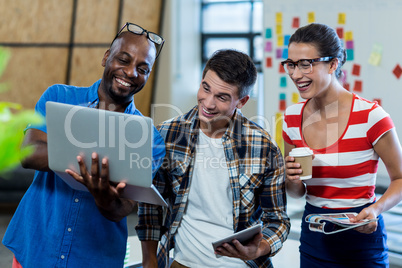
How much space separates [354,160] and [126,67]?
0.85 meters

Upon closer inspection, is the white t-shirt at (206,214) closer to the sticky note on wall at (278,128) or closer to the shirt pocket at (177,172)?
the shirt pocket at (177,172)

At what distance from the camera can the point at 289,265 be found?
2.20 meters

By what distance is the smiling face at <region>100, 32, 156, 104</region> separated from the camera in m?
1.54

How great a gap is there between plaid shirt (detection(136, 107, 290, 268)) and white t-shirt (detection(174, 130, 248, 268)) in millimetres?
24

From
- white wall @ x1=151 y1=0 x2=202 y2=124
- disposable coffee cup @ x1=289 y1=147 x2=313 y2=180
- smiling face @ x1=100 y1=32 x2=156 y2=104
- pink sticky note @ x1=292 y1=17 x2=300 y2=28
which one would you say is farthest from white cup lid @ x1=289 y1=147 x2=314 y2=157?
white wall @ x1=151 y1=0 x2=202 y2=124

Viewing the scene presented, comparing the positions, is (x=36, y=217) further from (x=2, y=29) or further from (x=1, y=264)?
(x=2, y=29)

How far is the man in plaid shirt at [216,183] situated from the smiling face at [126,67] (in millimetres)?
195

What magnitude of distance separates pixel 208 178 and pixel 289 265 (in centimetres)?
89

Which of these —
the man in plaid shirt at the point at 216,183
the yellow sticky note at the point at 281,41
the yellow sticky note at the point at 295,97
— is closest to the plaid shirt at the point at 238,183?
the man in plaid shirt at the point at 216,183

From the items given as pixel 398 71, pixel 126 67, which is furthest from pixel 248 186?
pixel 398 71

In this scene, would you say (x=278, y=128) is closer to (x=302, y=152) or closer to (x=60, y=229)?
(x=302, y=152)

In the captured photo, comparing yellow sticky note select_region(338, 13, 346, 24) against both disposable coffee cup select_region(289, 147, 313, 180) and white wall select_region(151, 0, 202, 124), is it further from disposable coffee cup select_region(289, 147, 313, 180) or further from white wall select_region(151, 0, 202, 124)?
disposable coffee cup select_region(289, 147, 313, 180)

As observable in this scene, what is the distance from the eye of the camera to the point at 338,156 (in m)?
1.60

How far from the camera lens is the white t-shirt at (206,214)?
4.92 feet
